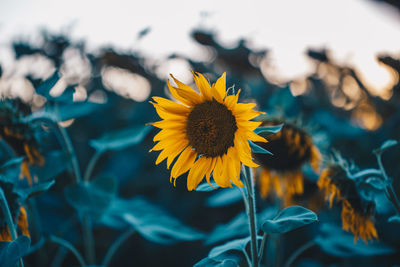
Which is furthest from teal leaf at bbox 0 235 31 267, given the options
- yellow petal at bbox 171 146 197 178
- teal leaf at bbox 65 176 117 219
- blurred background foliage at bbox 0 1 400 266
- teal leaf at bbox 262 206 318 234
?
teal leaf at bbox 262 206 318 234

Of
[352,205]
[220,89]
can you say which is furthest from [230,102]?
[352,205]

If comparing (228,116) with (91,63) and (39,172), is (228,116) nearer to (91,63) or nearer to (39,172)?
(39,172)

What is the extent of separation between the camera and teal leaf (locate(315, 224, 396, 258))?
79cm

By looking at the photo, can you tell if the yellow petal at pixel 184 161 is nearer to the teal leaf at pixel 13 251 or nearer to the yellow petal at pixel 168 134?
the yellow petal at pixel 168 134

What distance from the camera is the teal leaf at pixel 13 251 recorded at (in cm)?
54

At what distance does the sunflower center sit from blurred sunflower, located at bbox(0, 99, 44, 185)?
0.49 m

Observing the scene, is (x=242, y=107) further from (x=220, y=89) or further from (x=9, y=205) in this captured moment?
(x=9, y=205)

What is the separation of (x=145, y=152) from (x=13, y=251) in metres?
1.22

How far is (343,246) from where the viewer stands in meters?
0.83

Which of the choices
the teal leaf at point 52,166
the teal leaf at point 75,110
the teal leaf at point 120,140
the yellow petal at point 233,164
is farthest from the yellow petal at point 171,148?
the teal leaf at point 75,110

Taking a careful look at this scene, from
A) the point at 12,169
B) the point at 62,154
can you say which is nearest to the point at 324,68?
the point at 62,154

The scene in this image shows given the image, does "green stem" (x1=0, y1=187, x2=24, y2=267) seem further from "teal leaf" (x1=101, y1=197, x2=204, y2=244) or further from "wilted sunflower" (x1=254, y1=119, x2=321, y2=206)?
"wilted sunflower" (x1=254, y1=119, x2=321, y2=206)

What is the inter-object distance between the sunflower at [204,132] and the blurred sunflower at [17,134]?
446mm

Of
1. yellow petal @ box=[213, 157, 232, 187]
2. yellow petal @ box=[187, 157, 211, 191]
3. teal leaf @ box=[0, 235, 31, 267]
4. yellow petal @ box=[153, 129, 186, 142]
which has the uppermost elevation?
yellow petal @ box=[213, 157, 232, 187]
